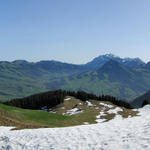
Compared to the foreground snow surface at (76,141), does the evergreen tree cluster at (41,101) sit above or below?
below

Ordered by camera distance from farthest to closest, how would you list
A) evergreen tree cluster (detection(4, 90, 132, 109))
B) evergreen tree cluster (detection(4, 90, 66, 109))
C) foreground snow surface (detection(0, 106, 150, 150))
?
evergreen tree cluster (detection(4, 90, 132, 109)) < evergreen tree cluster (detection(4, 90, 66, 109)) < foreground snow surface (detection(0, 106, 150, 150))

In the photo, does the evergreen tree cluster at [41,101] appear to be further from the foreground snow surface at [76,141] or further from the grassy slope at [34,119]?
the foreground snow surface at [76,141]

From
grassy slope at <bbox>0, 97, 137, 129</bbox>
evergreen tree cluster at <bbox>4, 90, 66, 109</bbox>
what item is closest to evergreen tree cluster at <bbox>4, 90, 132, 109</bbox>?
evergreen tree cluster at <bbox>4, 90, 66, 109</bbox>

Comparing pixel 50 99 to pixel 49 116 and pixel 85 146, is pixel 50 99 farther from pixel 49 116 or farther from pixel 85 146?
pixel 85 146

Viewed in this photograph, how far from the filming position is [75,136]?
56.2ft

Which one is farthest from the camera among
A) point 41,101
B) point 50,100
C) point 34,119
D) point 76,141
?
point 41,101

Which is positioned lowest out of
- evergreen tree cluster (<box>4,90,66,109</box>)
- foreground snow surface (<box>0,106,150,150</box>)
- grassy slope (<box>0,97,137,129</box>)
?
evergreen tree cluster (<box>4,90,66,109</box>)

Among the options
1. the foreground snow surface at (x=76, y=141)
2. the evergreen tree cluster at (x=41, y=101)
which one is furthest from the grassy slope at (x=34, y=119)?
the evergreen tree cluster at (x=41, y=101)

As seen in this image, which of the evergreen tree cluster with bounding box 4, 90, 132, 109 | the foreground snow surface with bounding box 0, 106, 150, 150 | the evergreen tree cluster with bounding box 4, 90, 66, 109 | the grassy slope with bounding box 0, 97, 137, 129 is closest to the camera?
the foreground snow surface with bounding box 0, 106, 150, 150

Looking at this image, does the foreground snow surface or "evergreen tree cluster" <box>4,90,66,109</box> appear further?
"evergreen tree cluster" <box>4,90,66,109</box>

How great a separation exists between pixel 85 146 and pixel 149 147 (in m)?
4.90

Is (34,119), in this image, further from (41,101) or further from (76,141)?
(41,101)

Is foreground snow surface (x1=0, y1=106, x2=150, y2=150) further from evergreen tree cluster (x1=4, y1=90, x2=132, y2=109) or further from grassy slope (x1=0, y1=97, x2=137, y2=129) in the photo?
evergreen tree cluster (x1=4, y1=90, x2=132, y2=109)

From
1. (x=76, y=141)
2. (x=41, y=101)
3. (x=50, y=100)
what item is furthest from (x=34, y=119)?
(x=41, y=101)
